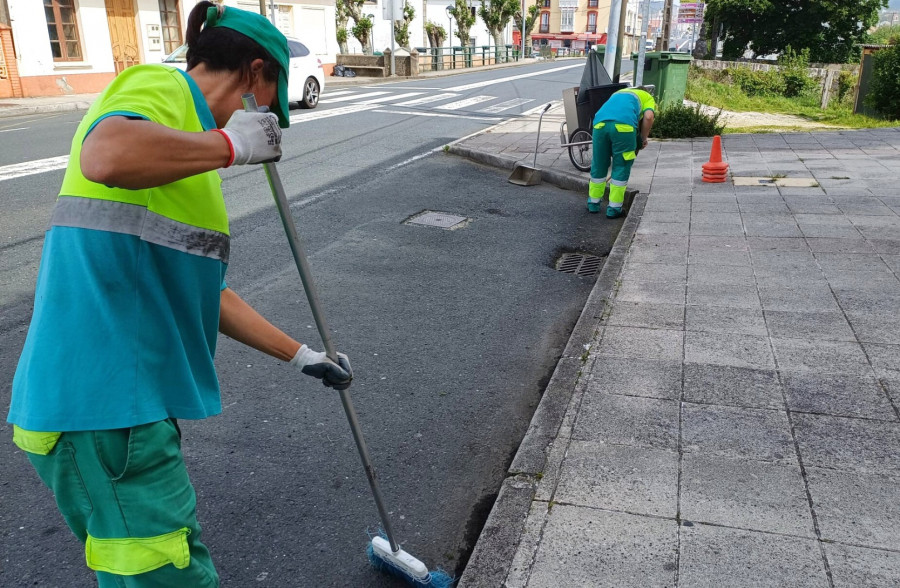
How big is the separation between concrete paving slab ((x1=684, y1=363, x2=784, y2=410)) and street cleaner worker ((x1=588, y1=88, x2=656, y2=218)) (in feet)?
13.5

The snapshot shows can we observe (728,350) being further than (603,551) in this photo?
Yes

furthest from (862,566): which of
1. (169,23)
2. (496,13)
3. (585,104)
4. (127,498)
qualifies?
(496,13)

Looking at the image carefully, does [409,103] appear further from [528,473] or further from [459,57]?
[459,57]

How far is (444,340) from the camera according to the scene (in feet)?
16.0

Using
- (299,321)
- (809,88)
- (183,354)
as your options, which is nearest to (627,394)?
(299,321)

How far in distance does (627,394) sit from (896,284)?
2.87m

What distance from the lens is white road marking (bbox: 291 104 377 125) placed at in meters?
15.3

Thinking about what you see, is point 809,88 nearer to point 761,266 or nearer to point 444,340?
point 761,266

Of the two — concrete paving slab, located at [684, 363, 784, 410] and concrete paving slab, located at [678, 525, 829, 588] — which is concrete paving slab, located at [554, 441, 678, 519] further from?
concrete paving slab, located at [684, 363, 784, 410]

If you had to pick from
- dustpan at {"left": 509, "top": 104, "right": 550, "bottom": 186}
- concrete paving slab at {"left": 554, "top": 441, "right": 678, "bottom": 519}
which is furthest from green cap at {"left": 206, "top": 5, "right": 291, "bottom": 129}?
dustpan at {"left": 509, "top": 104, "right": 550, "bottom": 186}

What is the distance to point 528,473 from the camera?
3.22 meters

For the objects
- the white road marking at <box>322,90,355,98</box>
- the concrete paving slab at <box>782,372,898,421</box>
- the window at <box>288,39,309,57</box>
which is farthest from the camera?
the white road marking at <box>322,90,355,98</box>

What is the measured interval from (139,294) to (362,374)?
275cm

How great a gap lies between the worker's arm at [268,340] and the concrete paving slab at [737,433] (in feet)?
5.95
